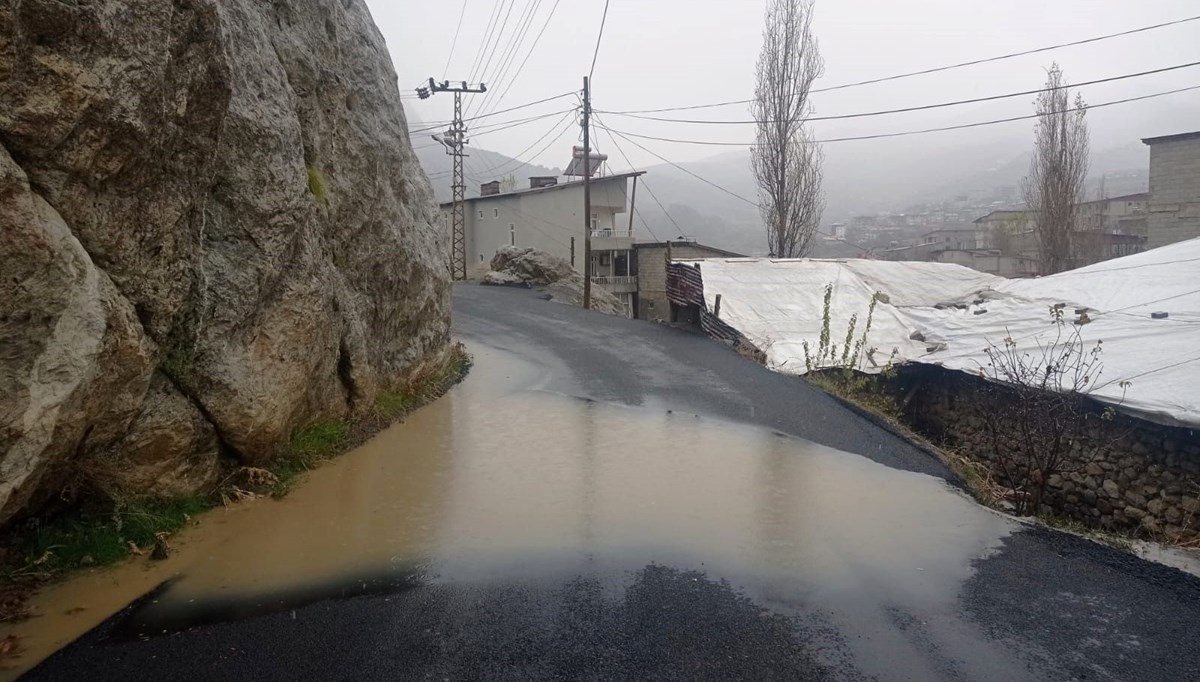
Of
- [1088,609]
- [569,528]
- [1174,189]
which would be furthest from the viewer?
[1174,189]

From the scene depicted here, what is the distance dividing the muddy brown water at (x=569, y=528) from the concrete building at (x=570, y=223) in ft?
99.8

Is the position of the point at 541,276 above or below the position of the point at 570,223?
below

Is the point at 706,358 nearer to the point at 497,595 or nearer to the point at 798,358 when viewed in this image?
the point at 798,358

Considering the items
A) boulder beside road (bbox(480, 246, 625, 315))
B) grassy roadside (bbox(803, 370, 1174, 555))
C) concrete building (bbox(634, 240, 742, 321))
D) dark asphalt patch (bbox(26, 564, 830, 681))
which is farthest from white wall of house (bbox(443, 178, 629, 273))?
dark asphalt patch (bbox(26, 564, 830, 681))

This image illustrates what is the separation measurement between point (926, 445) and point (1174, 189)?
22001mm

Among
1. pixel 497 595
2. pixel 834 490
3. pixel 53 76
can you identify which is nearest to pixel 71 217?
pixel 53 76

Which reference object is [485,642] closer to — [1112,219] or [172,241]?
[172,241]

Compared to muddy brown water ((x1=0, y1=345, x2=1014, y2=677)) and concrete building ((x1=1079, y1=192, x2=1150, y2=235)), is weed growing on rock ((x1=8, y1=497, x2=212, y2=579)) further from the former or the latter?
concrete building ((x1=1079, y1=192, x2=1150, y2=235))

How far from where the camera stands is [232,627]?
437 cm

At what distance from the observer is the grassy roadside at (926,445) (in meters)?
6.60

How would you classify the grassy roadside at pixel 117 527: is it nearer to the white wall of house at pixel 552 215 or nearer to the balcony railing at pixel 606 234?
the white wall of house at pixel 552 215

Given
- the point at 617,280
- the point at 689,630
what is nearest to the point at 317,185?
the point at 689,630

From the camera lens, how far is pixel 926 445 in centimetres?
909

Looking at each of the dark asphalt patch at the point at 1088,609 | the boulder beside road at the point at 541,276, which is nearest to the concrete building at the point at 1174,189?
the boulder beside road at the point at 541,276
